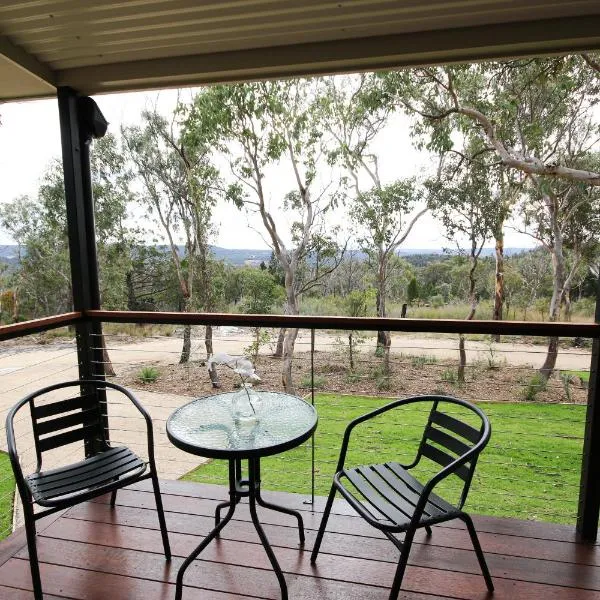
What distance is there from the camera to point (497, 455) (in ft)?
24.6

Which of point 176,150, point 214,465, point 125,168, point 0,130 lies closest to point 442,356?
point 214,465

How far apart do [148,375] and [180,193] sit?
160 inches

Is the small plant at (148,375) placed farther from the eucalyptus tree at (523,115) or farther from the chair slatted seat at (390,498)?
the chair slatted seat at (390,498)

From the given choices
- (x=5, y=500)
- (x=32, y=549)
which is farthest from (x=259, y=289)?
(x=32, y=549)

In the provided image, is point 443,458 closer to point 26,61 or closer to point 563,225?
point 26,61

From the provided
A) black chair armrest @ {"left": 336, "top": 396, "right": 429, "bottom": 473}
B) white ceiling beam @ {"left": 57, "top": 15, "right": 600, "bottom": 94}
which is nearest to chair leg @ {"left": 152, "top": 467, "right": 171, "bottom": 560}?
black chair armrest @ {"left": 336, "top": 396, "right": 429, "bottom": 473}

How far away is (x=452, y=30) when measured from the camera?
2100 mm

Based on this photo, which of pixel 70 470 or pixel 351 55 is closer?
pixel 70 470

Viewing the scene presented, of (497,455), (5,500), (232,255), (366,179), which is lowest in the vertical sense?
(497,455)

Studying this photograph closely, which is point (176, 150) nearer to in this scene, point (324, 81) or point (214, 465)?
A: point (324, 81)

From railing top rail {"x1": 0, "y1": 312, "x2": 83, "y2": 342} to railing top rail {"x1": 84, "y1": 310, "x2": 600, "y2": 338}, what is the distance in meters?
0.12

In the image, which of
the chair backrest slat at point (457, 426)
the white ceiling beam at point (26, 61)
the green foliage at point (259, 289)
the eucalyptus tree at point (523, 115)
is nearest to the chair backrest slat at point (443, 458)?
the chair backrest slat at point (457, 426)

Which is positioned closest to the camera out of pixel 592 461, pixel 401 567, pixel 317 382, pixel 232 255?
pixel 401 567

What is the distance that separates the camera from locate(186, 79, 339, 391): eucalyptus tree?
8.08 m
